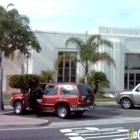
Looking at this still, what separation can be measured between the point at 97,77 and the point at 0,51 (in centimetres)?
1380

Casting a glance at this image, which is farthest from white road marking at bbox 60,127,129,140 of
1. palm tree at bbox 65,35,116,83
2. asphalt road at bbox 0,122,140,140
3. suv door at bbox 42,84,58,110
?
palm tree at bbox 65,35,116,83

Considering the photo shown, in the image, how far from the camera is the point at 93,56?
2669cm

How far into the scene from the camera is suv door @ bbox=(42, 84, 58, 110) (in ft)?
51.6

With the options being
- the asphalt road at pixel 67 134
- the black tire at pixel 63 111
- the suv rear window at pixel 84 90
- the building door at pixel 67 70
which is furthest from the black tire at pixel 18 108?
the building door at pixel 67 70

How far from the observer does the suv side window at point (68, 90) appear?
15.3m

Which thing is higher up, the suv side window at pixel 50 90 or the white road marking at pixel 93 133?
the suv side window at pixel 50 90

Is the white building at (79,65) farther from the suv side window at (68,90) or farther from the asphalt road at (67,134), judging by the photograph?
the asphalt road at (67,134)

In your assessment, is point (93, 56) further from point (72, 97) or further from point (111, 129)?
point (111, 129)

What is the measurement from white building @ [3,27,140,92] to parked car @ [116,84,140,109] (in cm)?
1074

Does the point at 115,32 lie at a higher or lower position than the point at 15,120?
higher

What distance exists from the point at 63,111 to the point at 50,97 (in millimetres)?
990

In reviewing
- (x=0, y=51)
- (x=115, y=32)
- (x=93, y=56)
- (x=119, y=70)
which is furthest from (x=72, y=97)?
(x=115, y=32)

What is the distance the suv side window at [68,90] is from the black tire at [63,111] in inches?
25.9

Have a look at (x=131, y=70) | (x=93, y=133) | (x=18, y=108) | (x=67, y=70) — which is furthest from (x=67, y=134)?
(x=131, y=70)
